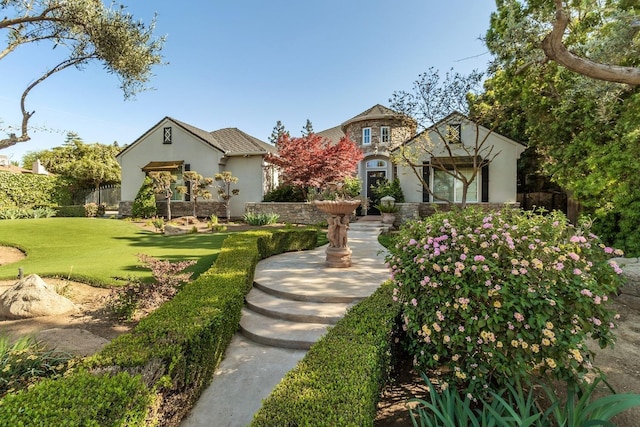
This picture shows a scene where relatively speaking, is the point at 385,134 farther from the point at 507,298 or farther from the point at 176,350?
the point at 176,350

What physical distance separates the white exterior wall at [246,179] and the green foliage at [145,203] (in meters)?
4.36

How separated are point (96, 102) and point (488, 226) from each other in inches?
583

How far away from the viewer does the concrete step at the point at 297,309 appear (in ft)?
15.8

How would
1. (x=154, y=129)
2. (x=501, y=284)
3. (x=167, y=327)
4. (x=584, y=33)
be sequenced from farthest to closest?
(x=154, y=129) → (x=584, y=33) → (x=167, y=327) → (x=501, y=284)

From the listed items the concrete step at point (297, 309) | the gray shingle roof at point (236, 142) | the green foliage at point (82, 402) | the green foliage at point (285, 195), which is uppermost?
the gray shingle roof at point (236, 142)

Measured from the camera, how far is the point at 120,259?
8016 mm

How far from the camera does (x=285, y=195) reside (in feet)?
58.4

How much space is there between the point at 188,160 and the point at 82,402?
18.6 meters

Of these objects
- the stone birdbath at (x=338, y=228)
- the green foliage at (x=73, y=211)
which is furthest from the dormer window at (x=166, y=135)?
the stone birdbath at (x=338, y=228)

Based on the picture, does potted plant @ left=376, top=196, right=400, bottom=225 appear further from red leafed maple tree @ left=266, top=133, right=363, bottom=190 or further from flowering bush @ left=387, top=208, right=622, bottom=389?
flowering bush @ left=387, top=208, right=622, bottom=389

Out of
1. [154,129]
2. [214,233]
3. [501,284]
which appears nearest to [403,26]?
[214,233]

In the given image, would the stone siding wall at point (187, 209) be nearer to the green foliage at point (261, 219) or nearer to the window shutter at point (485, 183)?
the green foliage at point (261, 219)

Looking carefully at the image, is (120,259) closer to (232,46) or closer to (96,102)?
(96,102)

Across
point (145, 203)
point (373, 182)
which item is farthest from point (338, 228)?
point (145, 203)
